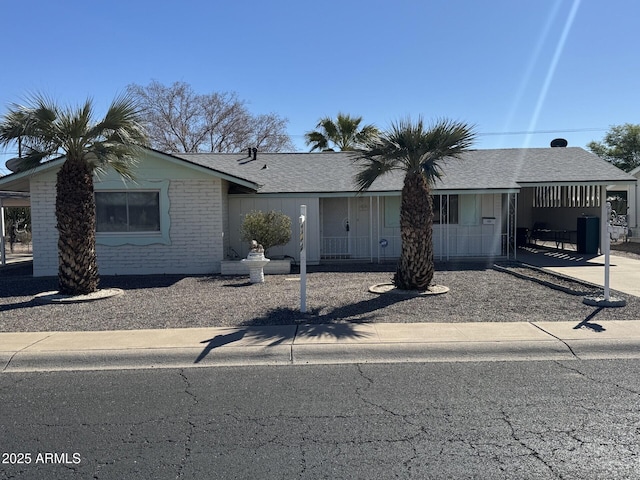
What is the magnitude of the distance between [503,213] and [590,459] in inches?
607

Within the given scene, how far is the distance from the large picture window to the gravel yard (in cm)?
209

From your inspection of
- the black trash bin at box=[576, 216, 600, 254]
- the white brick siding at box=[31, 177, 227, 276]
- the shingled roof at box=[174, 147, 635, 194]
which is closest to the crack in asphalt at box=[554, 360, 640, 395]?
the white brick siding at box=[31, 177, 227, 276]

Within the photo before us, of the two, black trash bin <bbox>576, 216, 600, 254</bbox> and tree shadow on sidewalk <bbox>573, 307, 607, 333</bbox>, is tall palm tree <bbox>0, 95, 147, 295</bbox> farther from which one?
black trash bin <bbox>576, 216, 600, 254</bbox>

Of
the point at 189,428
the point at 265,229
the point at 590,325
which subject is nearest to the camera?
the point at 189,428

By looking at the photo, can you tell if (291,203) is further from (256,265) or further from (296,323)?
(296,323)

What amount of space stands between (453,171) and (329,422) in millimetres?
14956

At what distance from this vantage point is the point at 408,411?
4.69 meters

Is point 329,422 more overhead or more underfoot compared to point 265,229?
more underfoot

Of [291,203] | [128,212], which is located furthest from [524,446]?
[128,212]

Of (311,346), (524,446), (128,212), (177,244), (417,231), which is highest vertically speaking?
(128,212)

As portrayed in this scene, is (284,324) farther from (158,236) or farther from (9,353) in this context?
(158,236)

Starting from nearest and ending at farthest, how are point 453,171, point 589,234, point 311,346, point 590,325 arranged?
1. point 311,346
2. point 590,325
3. point 589,234
4. point 453,171

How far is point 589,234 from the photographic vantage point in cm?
1755

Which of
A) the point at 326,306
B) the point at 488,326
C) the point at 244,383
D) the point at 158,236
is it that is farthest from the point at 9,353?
the point at 158,236
